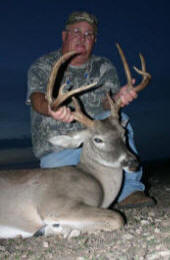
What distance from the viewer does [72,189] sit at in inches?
175

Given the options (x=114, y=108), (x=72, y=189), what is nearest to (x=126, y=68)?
(x=114, y=108)

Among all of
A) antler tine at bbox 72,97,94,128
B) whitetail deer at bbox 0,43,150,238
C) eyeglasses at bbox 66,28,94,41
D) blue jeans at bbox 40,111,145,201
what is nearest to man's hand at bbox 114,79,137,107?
whitetail deer at bbox 0,43,150,238

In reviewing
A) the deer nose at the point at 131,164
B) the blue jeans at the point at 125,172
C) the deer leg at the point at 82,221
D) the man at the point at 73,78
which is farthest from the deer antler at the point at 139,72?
the deer leg at the point at 82,221

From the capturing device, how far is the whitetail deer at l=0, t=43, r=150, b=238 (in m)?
4.00

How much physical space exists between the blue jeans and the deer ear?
2.49ft

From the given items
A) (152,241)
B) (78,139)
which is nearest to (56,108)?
(78,139)

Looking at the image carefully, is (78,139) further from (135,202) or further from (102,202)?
(135,202)

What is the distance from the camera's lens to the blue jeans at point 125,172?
588cm

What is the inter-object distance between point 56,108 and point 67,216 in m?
1.51

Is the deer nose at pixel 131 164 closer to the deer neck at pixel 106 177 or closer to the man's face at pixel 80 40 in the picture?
the deer neck at pixel 106 177

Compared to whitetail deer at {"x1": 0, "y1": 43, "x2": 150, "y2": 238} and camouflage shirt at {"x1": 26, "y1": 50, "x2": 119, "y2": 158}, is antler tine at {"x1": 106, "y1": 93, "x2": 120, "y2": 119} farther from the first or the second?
camouflage shirt at {"x1": 26, "y1": 50, "x2": 119, "y2": 158}

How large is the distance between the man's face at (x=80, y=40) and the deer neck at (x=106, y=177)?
2.42 metres

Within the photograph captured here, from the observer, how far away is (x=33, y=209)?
435cm

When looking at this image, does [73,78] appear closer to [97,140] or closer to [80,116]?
[80,116]
